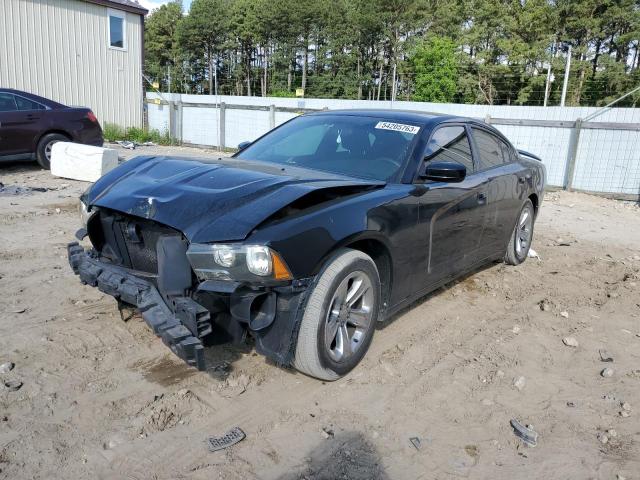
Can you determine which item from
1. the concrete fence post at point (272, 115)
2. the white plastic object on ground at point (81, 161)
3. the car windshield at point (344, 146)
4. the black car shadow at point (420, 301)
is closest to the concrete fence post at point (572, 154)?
the black car shadow at point (420, 301)

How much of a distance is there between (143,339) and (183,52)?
201 feet

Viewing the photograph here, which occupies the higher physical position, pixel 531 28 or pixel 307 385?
pixel 531 28

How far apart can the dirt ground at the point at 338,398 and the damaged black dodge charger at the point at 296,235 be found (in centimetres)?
35

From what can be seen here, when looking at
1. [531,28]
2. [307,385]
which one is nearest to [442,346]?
[307,385]

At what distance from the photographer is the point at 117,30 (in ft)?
63.3

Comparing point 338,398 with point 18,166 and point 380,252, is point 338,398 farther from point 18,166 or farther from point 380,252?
point 18,166

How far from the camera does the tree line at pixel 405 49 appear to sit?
3309 centimetres

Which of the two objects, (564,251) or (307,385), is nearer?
(307,385)

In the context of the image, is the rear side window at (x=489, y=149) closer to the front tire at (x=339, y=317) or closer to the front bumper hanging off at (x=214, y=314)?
the front tire at (x=339, y=317)

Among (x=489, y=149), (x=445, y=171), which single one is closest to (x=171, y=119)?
(x=489, y=149)

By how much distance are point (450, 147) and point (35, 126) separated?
9290mm

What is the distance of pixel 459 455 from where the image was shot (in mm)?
2717

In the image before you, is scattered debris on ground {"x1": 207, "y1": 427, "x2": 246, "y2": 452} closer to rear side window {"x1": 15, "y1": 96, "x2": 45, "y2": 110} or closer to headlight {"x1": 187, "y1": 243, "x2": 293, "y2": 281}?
headlight {"x1": 187, "y1": 243, "x2": 293, "y2": 281}

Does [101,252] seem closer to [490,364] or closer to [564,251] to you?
[490,364]
